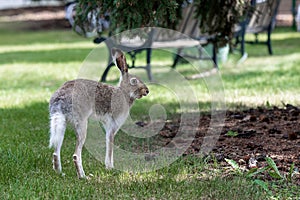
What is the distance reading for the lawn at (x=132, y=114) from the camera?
14.9 ft

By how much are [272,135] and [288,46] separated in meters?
10.3

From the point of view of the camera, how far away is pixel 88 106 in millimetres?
4934

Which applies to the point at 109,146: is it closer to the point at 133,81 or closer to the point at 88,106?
the point at 88,106

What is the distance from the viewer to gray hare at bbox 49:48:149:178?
15.6 ft

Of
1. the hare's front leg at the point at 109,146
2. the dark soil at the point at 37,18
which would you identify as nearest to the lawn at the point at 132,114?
the hare's front leg at the point at 109,146

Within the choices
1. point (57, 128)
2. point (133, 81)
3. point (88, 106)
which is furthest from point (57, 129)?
point (133, 81)

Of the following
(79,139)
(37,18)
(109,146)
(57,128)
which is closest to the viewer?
(57,128)

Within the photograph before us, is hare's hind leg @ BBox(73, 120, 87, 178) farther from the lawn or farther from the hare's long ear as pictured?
the hare's long ear

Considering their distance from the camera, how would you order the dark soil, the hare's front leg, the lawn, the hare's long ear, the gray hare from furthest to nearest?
1. the dark soil
2. the hare's front leg
3. the hare's long ear
4. the gray hare
5. the lawn

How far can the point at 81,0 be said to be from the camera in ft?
21.7

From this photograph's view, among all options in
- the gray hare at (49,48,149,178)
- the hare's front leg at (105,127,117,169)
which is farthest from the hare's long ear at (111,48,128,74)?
the hare's front leg at (105,127,117,169)

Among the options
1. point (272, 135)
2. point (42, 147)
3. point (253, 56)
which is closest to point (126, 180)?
point (42, 147)

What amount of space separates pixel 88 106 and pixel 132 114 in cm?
302

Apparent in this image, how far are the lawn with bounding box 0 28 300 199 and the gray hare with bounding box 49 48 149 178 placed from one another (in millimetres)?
286
